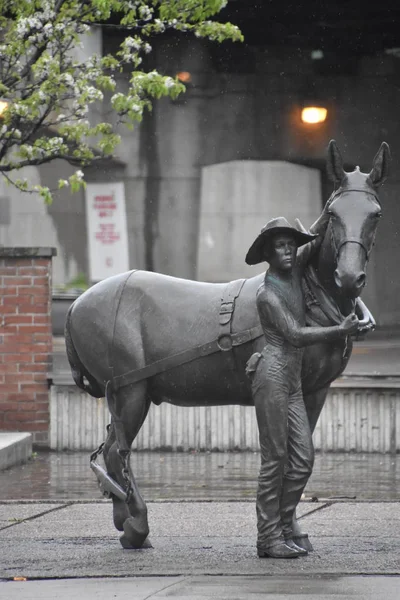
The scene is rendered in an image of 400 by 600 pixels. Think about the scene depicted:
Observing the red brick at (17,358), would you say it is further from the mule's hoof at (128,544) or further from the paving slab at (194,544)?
the mule's hoof at (128,544)

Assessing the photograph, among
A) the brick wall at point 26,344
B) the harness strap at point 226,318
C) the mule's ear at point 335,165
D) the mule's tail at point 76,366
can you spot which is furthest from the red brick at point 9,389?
the mule's ear at point 335,165

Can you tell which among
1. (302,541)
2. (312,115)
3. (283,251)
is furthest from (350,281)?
(312,115)

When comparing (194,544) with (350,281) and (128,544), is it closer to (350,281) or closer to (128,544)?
(128,544)

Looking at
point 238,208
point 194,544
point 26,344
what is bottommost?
point 194,544

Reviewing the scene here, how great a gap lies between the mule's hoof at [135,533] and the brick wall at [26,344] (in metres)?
5.60

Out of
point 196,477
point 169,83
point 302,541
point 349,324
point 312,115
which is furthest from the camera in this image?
point 312,115

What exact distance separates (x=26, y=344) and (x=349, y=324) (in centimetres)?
678

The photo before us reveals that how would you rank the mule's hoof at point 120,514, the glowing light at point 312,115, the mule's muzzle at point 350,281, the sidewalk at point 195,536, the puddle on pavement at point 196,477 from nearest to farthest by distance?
the sidewalk at point 195,536
the mule's muzzle at point 350,281
the mule's hoof at point 120,514
the puddle on pavement at point 196,477
the glowing light at point 312,115

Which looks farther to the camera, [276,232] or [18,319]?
[18,319]

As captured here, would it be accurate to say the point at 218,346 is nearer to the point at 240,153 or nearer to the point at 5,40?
the point at 5,40

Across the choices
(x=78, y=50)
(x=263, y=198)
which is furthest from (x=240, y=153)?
(x=78, y=50)

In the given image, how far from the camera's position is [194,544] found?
26.3ft

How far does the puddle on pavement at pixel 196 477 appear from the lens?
10.4 metres

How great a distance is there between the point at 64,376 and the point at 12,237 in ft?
5.89
